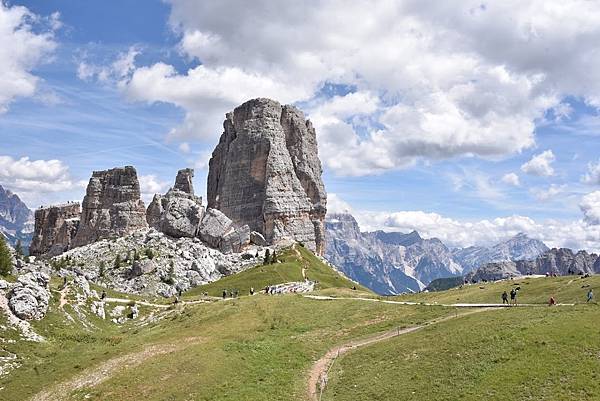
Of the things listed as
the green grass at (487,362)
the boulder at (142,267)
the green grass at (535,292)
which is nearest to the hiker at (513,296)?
the green grass at (535,292)

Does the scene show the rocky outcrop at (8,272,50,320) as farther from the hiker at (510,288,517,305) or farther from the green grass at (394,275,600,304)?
the hiker at (510,288,517,305)

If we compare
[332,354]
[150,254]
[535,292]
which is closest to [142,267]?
[150,254]

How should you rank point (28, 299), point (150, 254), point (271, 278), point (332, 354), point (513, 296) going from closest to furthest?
point (332, 354), point (513, 296), point (28, 299), point (271, 278), point (150, 254)

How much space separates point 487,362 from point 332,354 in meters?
17.2

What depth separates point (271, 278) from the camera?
486ft

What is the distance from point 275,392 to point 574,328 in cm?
2739

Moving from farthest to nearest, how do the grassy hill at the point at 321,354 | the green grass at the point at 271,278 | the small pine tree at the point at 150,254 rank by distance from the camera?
the small pine tree at the point at 150,254, the green grass at the point at 271,278, the grassy hill at the point at 321,354

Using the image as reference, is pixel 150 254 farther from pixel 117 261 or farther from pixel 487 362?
pixel 487 362

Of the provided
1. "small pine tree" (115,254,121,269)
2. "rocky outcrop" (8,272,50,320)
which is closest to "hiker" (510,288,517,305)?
"rocky outcrop" (8,272,50,320)

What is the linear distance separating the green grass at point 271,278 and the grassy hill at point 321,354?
2437 inches

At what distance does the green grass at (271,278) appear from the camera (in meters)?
140

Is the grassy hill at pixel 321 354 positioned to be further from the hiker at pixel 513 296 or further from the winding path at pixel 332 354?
the hiker at pixel 513 296

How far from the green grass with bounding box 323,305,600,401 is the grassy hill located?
0.11 metres

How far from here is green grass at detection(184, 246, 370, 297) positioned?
459 feet
